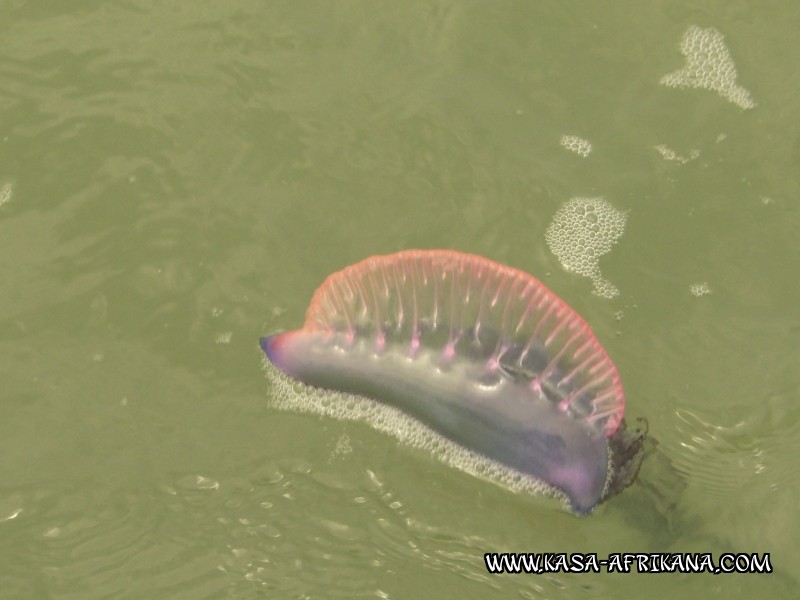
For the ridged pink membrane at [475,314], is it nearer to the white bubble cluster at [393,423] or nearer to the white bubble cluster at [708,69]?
the white bubble cluster at [393,423]

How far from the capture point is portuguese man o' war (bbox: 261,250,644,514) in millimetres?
2885

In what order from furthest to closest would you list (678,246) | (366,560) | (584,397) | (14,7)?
1. (14,7)
2. (678,246)
3. (366,560)
4. (584,397)

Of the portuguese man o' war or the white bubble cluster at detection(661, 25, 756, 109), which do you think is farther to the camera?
the white bubble cluster at detection(661, 25, 756, 109)

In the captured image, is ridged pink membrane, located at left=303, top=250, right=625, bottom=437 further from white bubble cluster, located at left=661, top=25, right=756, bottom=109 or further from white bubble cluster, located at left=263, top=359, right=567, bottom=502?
white bubble cluster, located at left=661, top=25, right=756, bottom=109

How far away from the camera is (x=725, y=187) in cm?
353

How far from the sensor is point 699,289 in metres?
3.42

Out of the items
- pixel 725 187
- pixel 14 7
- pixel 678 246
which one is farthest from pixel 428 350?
pixel 14 7

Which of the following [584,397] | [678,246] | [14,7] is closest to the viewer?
[584,397]

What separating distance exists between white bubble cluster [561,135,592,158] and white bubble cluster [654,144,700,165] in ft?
1.00

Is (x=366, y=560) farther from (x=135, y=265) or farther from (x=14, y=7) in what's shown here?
(x=14, y=7)

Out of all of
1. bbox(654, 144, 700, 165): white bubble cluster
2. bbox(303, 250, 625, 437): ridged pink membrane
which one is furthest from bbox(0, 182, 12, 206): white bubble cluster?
bbox(654, 144, 700, 165): white bubble cluster

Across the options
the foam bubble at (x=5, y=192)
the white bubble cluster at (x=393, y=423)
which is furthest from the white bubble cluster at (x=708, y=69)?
the foam bubble at (x=5, y=192)

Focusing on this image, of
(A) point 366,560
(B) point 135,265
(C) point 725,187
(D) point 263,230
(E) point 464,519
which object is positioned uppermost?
(C) point 725,187

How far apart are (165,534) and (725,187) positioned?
282cm
